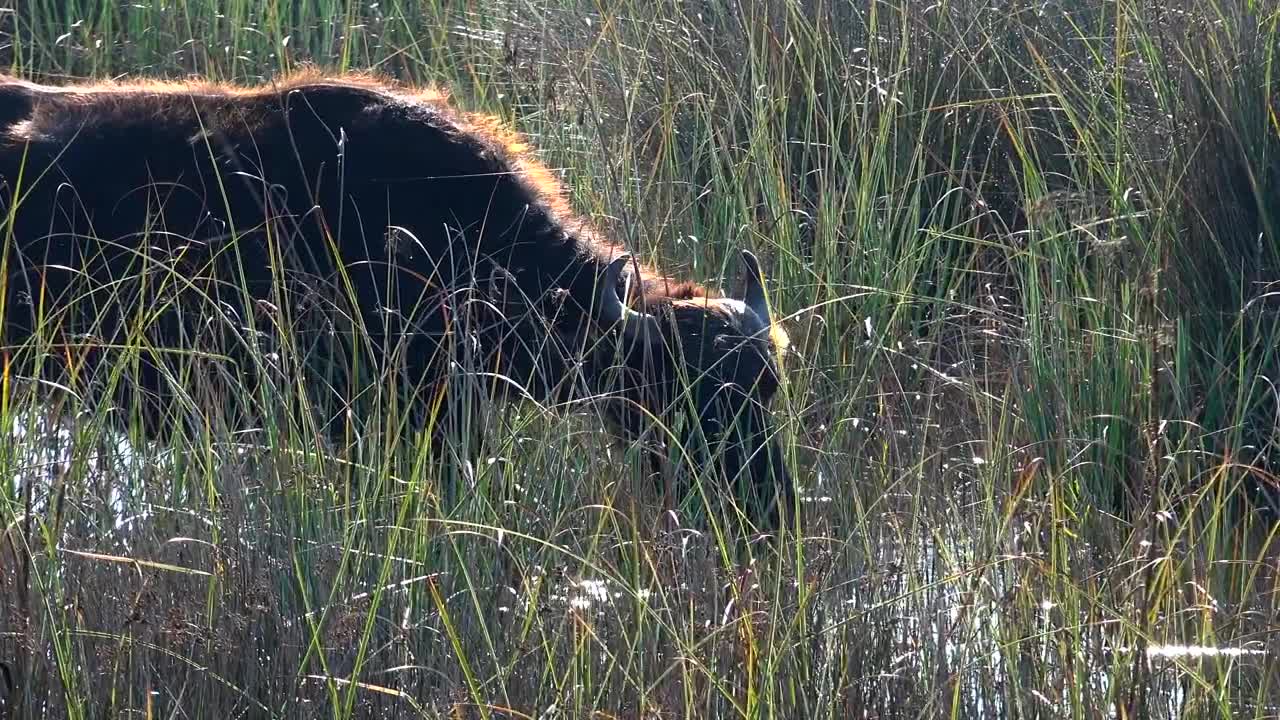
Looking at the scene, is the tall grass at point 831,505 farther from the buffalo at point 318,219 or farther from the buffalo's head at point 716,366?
the buffalo at point 318,219

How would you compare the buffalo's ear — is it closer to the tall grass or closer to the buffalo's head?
the buffalo's head

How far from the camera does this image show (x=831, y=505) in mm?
3436

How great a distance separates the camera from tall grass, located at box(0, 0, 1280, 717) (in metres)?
2.75

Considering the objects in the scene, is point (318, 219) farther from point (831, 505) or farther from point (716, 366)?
point (831, 505)

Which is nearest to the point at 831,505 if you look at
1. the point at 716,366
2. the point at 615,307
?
the point at 716,366

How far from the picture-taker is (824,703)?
2.77 metres

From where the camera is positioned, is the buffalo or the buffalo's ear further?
the buffalo

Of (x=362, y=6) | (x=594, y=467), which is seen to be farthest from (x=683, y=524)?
(x=362, y=6)

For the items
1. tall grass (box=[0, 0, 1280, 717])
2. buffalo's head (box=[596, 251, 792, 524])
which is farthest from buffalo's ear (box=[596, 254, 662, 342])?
tall grass (box=[0, 0, 1280, 717])

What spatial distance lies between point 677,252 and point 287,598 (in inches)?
110

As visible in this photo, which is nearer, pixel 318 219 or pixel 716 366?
pixel 716 366

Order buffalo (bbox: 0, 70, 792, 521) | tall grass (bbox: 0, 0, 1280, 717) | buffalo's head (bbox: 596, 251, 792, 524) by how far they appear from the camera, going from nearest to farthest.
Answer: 1. tall grass (bbox: 0, 0, 1280, 717)
2. buffalo's head (bbox: 596, 251, 792, 524)
3. buffalo (bbox: 0, 70, 792, 521)

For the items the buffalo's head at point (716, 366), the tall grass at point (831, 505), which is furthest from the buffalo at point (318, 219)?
the tall grass at point (831, 505)

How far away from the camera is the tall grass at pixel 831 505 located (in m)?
2.75
